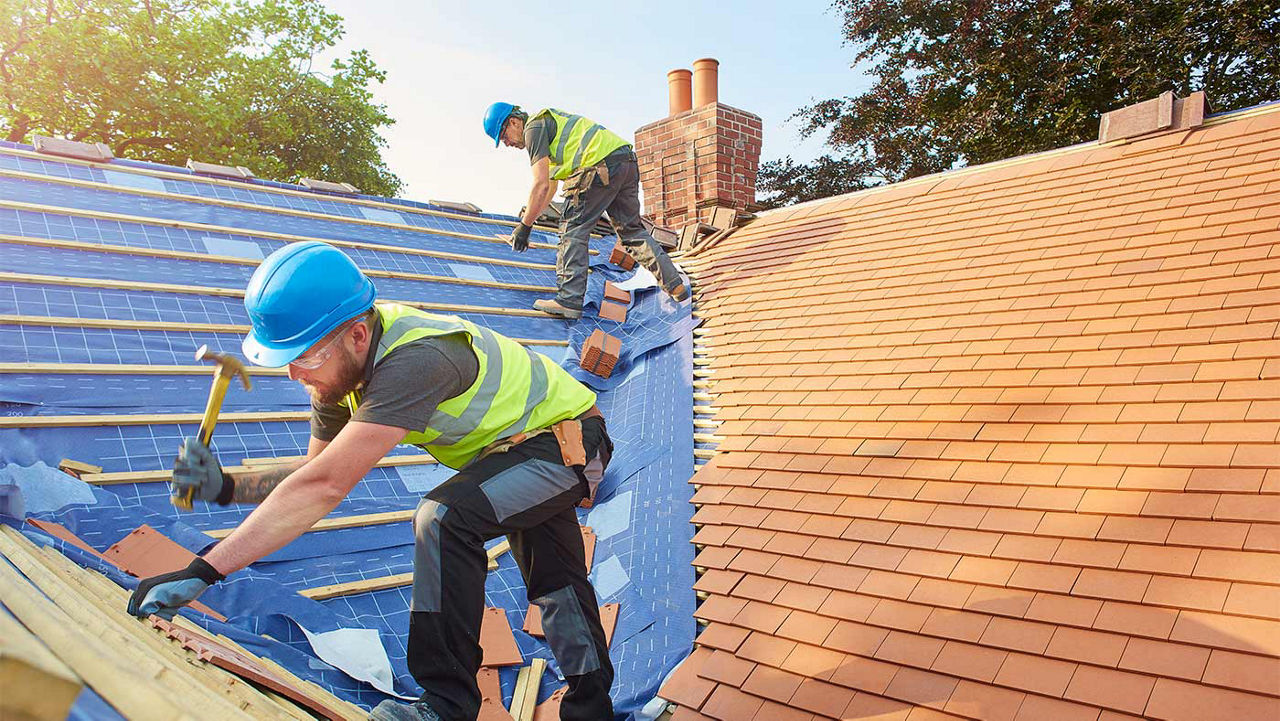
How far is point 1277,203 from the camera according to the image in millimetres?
3656

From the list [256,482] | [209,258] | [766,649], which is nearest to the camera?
[256,482]

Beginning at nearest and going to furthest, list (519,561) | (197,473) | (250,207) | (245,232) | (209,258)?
(197,473) < (519,561) < (209,258) < (245,232) < (250,207)

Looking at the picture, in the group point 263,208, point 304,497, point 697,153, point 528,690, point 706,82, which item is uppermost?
point 706,82

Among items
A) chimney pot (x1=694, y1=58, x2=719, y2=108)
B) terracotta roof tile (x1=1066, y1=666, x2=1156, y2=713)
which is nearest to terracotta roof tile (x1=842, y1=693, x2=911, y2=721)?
terracotta roof tile (x1=1066, y1=666, x2=1156, y2=713)

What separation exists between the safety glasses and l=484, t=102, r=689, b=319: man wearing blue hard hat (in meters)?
3.51

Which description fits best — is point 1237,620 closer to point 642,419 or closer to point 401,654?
point 401,654

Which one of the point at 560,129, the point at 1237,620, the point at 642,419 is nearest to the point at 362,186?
the point at 560,129

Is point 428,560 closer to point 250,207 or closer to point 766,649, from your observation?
point 766,649

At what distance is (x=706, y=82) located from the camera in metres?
8.56

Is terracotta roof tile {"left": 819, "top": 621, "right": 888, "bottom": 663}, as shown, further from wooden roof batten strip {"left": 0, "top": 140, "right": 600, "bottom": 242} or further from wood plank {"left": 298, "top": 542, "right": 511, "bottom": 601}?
wooden roof batten strip {"left": 0, "top": 140, "right": 600, "bottom": 242}

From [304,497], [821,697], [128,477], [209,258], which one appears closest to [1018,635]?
[821,697]

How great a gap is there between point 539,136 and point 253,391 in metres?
2.51

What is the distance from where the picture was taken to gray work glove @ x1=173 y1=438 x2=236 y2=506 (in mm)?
1979

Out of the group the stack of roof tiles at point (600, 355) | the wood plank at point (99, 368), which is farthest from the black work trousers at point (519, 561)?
the stack of roof tiles at point (600, 355)
